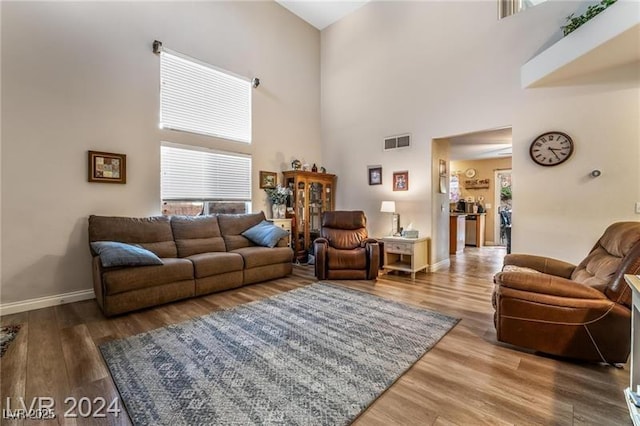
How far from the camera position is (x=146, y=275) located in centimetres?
296

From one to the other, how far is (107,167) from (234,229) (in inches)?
72.4

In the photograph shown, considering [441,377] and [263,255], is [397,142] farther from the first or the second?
[441,377]

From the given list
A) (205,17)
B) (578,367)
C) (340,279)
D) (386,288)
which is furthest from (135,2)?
(578,367)

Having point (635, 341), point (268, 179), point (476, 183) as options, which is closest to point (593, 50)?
point (635, 341)

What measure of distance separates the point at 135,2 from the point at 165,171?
7.61 ft

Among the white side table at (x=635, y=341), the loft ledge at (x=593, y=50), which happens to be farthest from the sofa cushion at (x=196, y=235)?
the loft ledge at (x=593, y=50)

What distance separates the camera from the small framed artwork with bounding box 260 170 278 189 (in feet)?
17.3

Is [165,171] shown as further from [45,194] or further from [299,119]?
[299,119]

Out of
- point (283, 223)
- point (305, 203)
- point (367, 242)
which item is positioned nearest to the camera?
point (367, 242)

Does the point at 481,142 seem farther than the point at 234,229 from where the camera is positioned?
Yes

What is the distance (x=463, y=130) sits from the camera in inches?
171

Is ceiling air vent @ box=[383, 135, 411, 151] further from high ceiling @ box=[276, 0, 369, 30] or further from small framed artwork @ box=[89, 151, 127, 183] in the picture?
small framed artwork @ box=[89, 151, 127, 183]

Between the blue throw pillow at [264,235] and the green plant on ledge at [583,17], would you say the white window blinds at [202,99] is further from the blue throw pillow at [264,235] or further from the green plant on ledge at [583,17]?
the green plant on ledge at [583,17]

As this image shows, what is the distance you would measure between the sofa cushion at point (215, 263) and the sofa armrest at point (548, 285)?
3011mm
